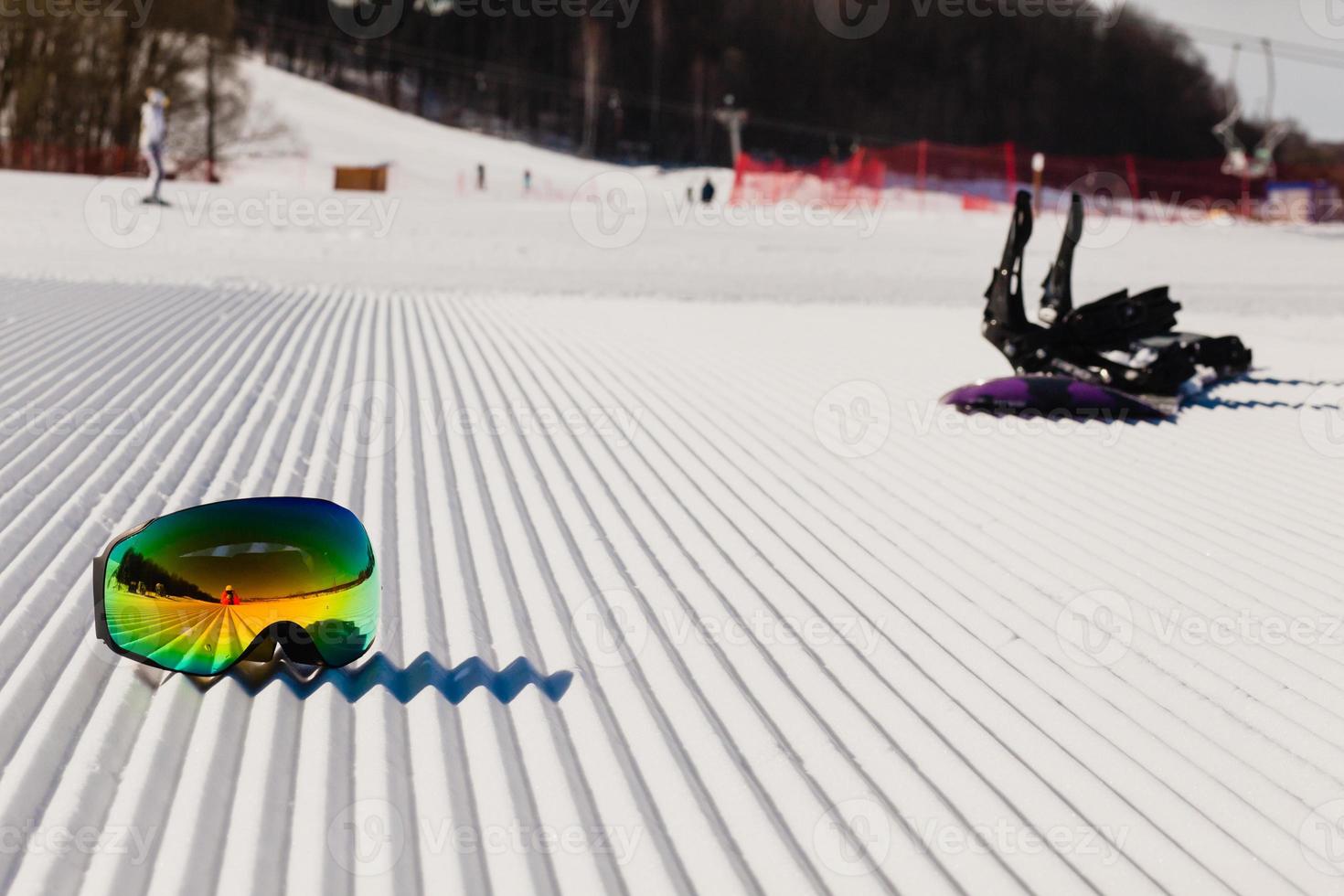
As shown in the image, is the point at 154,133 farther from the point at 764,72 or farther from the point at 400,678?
the point at 764,72

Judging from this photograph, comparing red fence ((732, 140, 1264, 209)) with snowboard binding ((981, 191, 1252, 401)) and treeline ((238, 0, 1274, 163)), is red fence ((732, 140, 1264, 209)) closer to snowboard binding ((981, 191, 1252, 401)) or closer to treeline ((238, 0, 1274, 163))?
snowboard binding ((981, 191, 1252, 401))

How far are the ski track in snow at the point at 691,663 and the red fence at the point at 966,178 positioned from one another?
24307 mm

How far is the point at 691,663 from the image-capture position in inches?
124

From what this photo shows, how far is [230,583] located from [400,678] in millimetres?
522

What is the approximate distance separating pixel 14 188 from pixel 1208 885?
24.2 meters

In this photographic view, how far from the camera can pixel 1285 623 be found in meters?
3.69

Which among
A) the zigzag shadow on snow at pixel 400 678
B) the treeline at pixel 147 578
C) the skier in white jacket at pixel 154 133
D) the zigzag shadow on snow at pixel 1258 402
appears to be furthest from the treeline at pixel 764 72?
the treeline at pixel 147 578

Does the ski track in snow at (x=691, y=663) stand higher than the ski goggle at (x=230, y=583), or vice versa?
the ski goggle at (x=230, y=583)

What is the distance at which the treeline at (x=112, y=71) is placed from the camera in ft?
122

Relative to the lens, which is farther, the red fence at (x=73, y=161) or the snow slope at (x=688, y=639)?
the red fence at (x=73, y=161)

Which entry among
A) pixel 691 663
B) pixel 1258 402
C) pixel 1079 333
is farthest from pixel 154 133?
pixel 691 663

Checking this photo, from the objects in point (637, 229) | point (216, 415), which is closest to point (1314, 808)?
point (216, 415)

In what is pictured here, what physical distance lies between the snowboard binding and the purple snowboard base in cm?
40

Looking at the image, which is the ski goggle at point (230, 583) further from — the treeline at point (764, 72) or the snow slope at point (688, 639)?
the treeline at point (764, 72)
